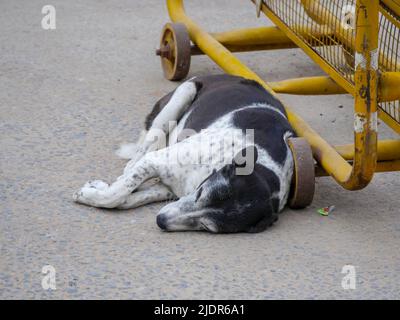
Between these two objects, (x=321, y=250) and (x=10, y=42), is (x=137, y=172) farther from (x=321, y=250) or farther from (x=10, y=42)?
(x=10, y=42)

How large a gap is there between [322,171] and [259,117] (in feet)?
1.46

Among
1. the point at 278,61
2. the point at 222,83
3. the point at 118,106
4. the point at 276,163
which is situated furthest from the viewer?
the point at 278,61

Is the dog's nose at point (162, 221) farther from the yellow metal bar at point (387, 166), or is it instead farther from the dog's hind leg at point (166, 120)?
the yellow metal bar at point (387, 166)

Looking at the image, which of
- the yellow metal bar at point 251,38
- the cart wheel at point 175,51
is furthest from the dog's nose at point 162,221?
the yellow metal bar at point 251,38

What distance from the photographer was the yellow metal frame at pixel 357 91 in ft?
13.9

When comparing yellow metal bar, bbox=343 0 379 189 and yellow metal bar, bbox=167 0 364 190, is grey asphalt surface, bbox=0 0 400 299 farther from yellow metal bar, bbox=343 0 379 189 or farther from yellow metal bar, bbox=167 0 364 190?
yellow metal bar, bbox=343 0 379 189

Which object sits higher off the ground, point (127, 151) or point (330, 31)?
point (330, 31)

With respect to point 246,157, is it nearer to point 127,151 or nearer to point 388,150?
point 388,150

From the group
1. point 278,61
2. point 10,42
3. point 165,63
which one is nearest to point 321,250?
point 165,63

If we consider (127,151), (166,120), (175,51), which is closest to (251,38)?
(175,51)

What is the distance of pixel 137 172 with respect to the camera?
4.69 metres

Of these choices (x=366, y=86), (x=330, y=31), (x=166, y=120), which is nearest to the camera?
(x=366, y=86)

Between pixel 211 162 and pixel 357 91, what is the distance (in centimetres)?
79

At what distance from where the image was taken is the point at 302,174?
4566 millimetres
